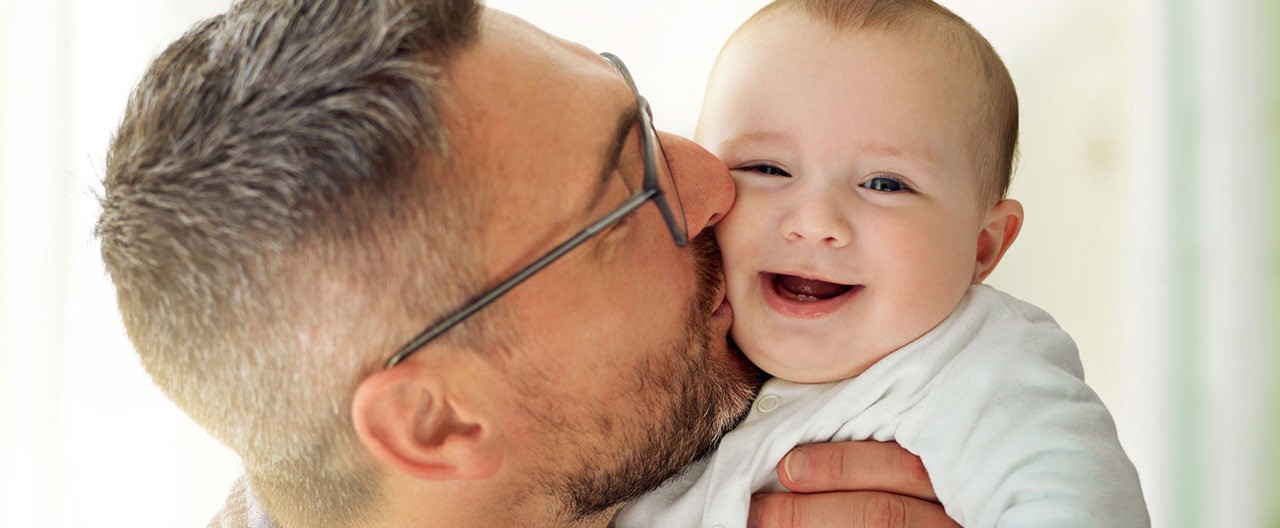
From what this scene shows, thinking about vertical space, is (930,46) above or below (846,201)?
above

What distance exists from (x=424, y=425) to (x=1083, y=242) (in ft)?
5.83

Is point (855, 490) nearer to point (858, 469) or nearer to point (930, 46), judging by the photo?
point (858, 469)

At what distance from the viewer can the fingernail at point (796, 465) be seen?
1370mm

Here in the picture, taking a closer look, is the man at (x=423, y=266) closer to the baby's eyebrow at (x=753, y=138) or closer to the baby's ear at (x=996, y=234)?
the baby's eyebrow at (x=753, y=138)

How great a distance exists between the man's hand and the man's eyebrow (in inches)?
16.3

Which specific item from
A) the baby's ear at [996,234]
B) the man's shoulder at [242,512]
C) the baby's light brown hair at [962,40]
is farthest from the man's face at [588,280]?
the man's shoulder at [242,512]

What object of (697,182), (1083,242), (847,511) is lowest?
(847,511)

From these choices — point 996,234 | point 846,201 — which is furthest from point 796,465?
point 996,234

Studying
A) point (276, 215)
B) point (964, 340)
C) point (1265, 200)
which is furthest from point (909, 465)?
point (1265, 200)

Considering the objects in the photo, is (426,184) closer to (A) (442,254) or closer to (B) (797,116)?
(A) (442,254)

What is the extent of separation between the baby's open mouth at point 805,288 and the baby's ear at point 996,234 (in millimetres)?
233

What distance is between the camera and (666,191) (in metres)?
1.28

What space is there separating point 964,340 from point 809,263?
222 mm

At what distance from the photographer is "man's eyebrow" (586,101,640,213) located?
1.26m
